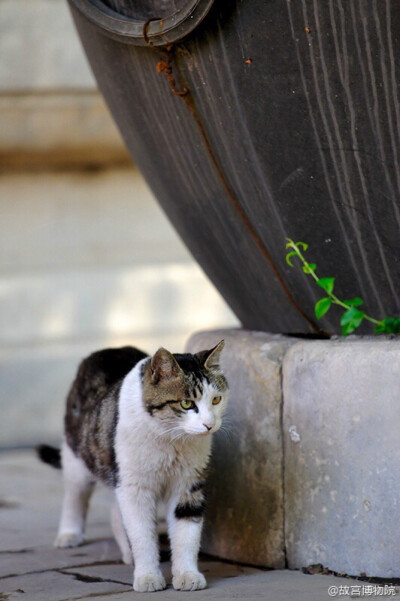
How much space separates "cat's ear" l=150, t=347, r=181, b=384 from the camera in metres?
1.95

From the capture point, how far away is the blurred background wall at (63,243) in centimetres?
388

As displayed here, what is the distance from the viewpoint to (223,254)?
7.34 ft

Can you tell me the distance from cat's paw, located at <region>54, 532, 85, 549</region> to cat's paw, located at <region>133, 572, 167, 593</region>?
517 millimetres

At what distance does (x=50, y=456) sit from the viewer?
2693 mm

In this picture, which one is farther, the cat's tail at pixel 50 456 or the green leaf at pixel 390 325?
the cat's tail at pixel 50 456

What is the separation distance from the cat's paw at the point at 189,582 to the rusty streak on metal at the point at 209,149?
649 mm

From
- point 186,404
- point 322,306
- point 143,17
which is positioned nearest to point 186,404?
point 186,404

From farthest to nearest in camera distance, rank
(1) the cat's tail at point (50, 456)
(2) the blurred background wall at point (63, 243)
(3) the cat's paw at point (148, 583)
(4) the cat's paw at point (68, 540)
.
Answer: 1. (2) the blurred background wall at point (63, 243)
2. (1) the cat's tail at point (50, 456)
3. (4) the cat's paw at point (68, 540)
4. (3) the cat's paw at point (148, 583)

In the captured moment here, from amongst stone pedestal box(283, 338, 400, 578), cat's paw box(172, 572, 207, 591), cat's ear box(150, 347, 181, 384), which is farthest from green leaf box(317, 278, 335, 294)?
cat's paw box(172, 572, 207, 591)

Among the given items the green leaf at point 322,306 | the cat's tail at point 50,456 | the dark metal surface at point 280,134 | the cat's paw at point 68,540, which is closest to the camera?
the dark metal surface at point 280,134

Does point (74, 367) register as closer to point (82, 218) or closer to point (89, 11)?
point (82, 218)

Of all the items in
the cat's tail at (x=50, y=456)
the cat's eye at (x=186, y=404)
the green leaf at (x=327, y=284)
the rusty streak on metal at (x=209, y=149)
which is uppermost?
the rusty streak on metal at (x=209, y=149)

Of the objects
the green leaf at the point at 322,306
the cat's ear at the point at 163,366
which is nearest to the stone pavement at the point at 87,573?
the cat's ear at the point at 163,366

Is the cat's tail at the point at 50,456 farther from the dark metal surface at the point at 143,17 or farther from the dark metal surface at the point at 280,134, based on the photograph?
the dark metal surface at the point at 143,17
